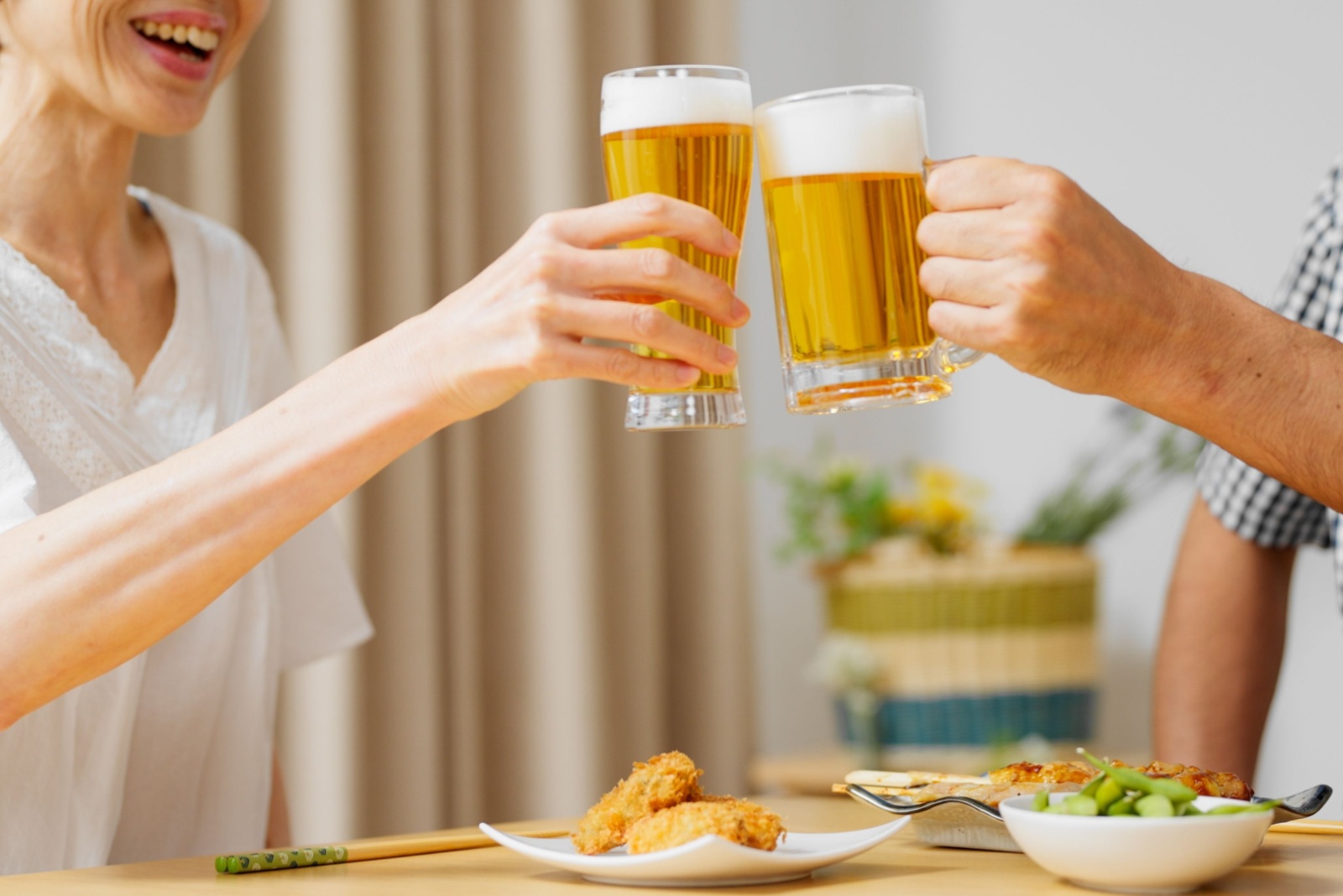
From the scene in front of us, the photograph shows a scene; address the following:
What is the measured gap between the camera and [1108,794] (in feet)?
2.58

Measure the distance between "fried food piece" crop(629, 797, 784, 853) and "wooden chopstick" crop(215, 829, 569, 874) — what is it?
0.24 meters

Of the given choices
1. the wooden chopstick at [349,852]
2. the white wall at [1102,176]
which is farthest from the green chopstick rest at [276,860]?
the white wall at [1102,176]

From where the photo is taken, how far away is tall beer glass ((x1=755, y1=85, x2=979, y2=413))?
3.09ft

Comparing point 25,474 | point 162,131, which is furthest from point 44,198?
point 25,474

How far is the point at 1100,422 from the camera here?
2.68 m

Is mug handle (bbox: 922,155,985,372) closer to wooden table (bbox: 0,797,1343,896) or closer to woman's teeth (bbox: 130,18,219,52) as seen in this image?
wooden table (bbox: 0,797,1343,896)

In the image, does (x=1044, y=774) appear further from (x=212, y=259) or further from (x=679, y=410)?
(x=212, y=259)

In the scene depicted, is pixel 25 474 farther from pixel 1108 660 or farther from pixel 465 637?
pixel 1108 660

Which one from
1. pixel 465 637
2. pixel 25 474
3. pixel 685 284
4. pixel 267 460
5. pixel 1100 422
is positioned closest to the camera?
pixel 685 284

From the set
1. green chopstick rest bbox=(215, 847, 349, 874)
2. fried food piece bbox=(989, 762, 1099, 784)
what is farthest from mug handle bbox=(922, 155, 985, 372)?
green chopstick rest bbox=(215, 847, 349, 874)

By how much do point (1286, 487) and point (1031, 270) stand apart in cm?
76

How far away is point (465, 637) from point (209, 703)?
77 cm

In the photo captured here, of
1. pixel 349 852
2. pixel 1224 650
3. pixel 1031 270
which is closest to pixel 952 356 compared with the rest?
pixel 1031 270

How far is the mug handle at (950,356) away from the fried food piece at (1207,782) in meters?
0.31
